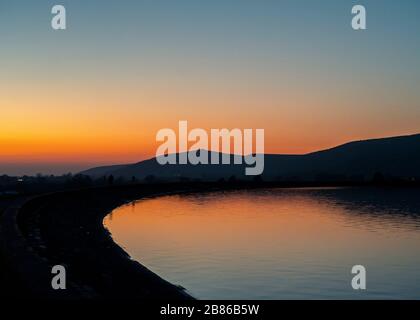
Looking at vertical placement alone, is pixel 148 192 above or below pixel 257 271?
below

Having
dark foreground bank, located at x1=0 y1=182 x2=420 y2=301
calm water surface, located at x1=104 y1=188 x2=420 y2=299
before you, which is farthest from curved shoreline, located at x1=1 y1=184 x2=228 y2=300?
calm water surface, located at x1=104 y1=188 x2=420 y2=299

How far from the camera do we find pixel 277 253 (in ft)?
90.9

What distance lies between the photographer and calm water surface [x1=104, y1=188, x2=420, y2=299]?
19.3 meters

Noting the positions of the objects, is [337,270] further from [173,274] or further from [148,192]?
[148,192]

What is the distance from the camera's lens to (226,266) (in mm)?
23688

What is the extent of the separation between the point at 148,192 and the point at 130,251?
243 feet

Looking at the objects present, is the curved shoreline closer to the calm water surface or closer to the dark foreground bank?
the dark foreground bank

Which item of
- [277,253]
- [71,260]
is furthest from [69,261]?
[277,253]

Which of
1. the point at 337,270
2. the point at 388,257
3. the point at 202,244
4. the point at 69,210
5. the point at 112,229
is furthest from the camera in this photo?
the point at 69,210

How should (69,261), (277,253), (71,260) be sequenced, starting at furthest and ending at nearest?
(277,253) → (71,260) → (69,261)

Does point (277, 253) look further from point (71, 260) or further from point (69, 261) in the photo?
point (69, 261)
